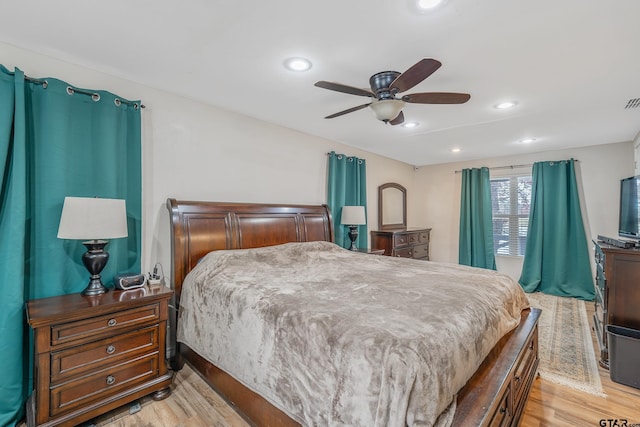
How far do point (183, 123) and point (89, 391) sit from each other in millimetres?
2169

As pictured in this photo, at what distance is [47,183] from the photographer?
197 centimetres

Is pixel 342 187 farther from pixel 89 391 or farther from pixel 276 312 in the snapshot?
pixel 89 391

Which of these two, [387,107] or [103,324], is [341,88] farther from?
[103,324]

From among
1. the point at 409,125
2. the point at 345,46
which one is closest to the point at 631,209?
the point at 409,125

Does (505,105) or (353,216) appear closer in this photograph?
Answer: (505,105)

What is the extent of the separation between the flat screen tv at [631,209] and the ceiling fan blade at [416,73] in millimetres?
2887

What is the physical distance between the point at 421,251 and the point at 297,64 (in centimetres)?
448

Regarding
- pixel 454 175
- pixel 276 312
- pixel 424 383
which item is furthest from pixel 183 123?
pixel 454 175

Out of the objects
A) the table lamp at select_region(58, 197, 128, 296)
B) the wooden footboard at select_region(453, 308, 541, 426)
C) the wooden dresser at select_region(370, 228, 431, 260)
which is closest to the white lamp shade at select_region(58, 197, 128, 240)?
the table lamp at select_region(58, 197, 128, 296)

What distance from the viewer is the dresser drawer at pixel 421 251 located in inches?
212

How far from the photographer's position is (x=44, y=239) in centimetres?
196

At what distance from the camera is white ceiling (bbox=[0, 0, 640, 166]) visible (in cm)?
156

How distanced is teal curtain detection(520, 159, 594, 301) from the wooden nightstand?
212 inches

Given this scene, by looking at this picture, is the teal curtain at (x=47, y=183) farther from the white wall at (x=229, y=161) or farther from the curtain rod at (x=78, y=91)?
the white wall at (x=229, y=161)
